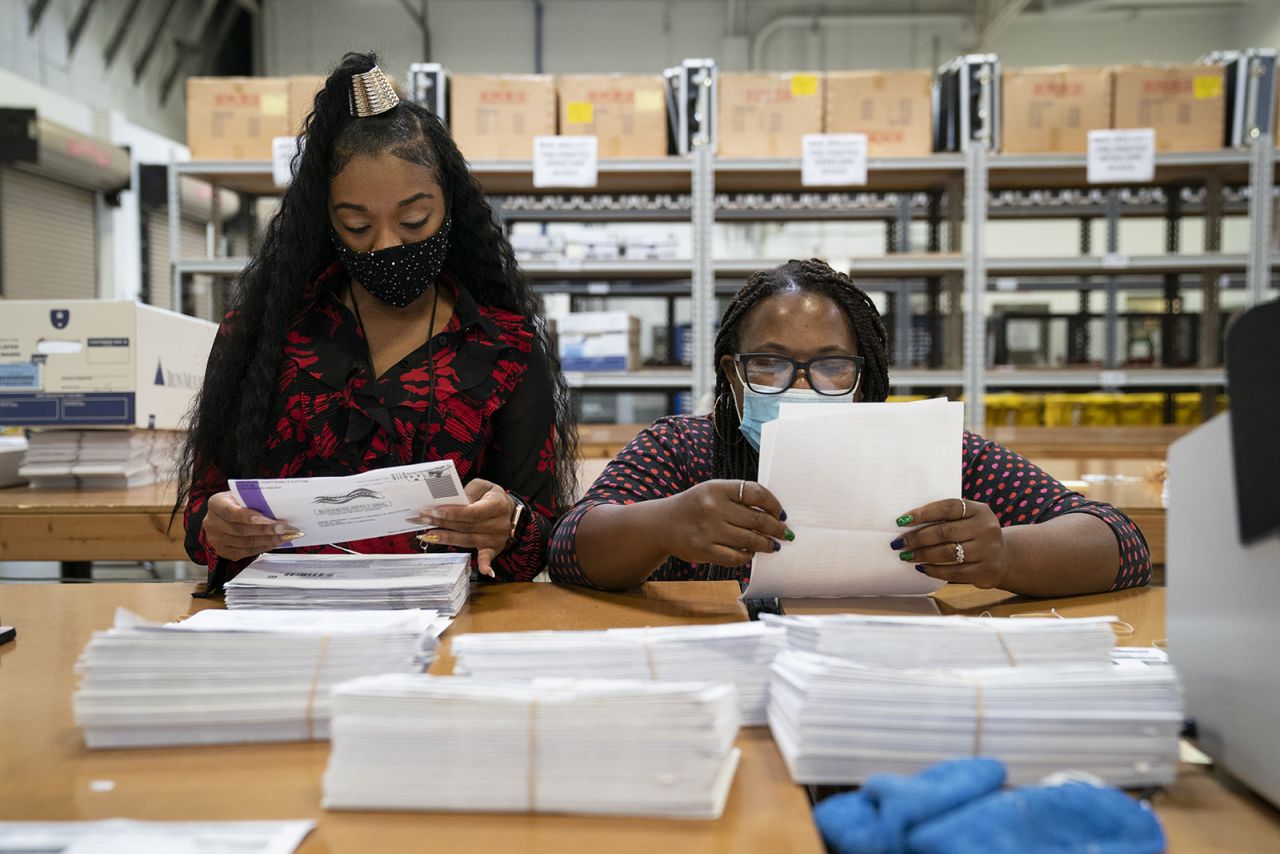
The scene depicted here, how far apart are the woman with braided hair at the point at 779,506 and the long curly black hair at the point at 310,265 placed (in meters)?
0.25

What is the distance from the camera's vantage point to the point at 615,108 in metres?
4.03

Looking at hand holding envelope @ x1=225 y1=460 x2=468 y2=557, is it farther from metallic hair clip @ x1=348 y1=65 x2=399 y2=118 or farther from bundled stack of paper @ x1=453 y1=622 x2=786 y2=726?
metallic hair clip @ x1=348 y1=65 x2=399 y2=118

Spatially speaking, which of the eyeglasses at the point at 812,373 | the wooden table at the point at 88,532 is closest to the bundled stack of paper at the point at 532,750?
the eyeglasses at the point at 812,373

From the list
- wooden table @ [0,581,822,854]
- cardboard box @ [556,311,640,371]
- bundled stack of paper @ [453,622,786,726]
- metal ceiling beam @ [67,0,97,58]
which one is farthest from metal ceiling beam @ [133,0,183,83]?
bundled stack of paper @ [453,622,786,726]

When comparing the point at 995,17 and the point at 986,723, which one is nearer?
the point at 986,723

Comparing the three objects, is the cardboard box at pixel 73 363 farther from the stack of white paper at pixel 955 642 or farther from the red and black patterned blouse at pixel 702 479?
the stack of white paper at pixel 955 642

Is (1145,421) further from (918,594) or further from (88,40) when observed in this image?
(88,40)

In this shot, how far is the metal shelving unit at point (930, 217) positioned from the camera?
398 cm

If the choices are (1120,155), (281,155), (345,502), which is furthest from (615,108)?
(345,502)

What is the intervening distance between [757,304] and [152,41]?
7.89 meters

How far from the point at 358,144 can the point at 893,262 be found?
9.83ft

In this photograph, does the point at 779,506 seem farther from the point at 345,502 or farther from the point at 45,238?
the point at 45,238

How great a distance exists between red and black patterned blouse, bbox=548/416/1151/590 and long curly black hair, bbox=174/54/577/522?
0.21 m

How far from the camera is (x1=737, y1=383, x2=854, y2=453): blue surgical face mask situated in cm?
131
